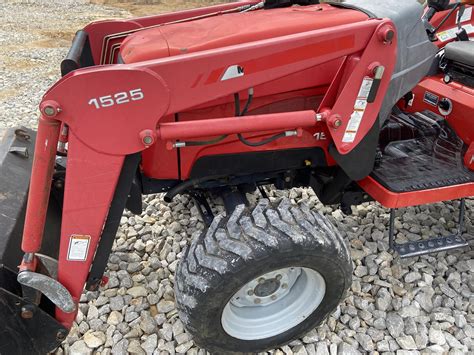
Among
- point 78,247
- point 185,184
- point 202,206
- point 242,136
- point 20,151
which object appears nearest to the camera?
point 78,247

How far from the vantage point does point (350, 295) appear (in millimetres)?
2551

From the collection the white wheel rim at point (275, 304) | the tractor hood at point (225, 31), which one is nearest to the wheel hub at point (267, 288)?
the white wheel rim at point (275, 304)

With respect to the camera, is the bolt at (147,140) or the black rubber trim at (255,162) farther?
the black rubber trim at (255,162)

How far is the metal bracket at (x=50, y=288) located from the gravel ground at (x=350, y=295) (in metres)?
0.53

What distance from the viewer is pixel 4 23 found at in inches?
452

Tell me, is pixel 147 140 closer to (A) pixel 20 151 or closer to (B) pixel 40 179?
(B) pixel 40 179

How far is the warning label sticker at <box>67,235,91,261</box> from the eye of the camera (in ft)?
5.93

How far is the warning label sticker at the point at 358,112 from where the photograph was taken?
6.28 feet

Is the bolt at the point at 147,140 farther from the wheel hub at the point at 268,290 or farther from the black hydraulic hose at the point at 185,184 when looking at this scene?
the wheel hub at the point at 268,290

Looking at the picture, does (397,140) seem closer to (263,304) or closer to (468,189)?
(468,189)

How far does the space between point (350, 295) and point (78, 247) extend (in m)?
1.50

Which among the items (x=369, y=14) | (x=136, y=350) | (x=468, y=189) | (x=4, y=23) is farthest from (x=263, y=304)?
(x=4, y=23)

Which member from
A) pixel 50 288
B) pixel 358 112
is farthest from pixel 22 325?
pixel 358 112

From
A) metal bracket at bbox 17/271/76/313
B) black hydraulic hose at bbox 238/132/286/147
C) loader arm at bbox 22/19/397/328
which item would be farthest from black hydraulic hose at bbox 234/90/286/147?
metal bracket at bbox 17/271/76/313
